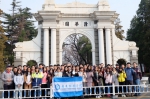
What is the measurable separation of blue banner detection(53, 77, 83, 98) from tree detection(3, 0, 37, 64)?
20517 millimetres

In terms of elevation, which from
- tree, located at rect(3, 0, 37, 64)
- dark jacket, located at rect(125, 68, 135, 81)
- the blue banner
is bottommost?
the blue banner

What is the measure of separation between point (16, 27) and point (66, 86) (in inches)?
1037

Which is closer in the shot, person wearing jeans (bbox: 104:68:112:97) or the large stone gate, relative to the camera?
person wearing jeans (bbox: 104:68:112:97)

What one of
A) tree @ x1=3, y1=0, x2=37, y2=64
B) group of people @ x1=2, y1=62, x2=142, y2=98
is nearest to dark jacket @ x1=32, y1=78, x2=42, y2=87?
group of people @ x1=2, y1=62, x2=142, y2=98

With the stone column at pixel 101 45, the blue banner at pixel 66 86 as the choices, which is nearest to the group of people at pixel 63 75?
the blue banner at pixel 66 86

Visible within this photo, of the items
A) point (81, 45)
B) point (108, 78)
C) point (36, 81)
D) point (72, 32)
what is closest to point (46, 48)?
point (72, 32)

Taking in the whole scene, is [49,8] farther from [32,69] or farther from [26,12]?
[26,12]

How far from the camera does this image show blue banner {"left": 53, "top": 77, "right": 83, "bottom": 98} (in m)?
8.39

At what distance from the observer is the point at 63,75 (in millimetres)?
9234

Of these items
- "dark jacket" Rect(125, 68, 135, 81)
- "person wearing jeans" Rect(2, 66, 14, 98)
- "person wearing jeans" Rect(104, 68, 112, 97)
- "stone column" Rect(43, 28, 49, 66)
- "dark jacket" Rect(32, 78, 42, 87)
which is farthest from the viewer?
"stone column" Rect(43, 28, 49, 66)

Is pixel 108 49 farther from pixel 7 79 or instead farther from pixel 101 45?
pixel 7 79

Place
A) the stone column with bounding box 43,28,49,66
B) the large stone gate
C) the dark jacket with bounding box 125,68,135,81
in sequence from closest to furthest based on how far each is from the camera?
the dark jacket with bounding box 125,68,135,81 → the stone column with bounding box 43,28,49,66 → the large stone gate

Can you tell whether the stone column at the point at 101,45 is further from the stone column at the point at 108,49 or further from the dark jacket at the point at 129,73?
the dark jacket at the point at 129,73

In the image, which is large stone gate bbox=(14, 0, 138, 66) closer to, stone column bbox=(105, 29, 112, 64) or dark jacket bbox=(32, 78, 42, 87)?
stone column bbox=(105, 29, 112, 64)
